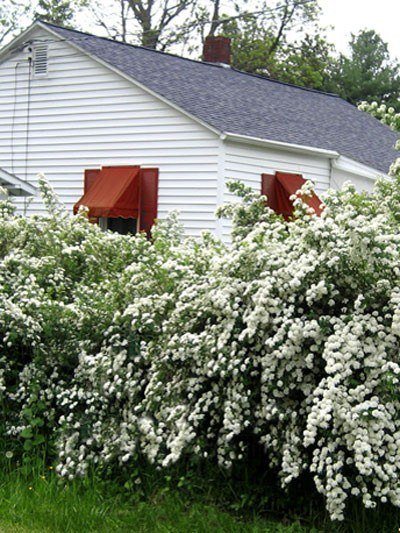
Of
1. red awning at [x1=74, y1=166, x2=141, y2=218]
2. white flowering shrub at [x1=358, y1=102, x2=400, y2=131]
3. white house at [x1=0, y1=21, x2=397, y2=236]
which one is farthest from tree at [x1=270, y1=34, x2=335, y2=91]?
white flowering shrub at [x1=358, y1=102, x2=400, y2=131]

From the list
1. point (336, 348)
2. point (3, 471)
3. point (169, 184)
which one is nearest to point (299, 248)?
point (336, 348)

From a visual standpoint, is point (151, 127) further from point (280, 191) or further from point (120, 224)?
point (280, 191)

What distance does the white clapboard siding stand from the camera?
53.6ft

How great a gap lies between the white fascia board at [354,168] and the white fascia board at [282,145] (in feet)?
0.94

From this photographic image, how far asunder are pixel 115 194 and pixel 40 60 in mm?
4139

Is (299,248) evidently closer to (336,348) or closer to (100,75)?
(336,348)

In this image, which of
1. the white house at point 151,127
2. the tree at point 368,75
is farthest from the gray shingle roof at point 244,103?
the tree at point 368,75

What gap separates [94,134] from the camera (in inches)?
714

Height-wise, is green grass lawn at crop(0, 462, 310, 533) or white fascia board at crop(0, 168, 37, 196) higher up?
white fascia board at crop(0, 168, 37, 196)

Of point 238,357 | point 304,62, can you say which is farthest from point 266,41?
point 238,357

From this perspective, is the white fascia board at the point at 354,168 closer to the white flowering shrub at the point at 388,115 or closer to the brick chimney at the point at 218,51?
the brick chimney at the point at 218,51

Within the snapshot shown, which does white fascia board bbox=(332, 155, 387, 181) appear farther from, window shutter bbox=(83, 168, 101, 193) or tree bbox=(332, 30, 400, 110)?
tree bbox=(332, 30, 400, 110)

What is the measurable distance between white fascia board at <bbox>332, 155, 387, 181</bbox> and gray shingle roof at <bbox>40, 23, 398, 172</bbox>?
35 cm

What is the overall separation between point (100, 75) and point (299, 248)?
44.5 feet
